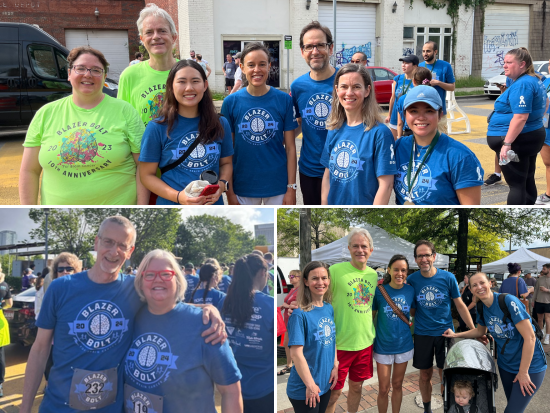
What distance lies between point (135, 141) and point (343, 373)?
5.92 feet

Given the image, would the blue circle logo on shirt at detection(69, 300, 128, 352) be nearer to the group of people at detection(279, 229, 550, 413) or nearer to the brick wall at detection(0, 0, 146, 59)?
the group of people at detection(279, 229, 550, 413)

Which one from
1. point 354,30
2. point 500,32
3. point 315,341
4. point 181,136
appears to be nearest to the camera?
point 315,341

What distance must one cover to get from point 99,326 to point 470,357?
6.04 feet

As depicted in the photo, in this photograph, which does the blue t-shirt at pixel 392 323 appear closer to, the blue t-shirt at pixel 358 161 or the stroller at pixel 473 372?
the stroller at pixel 473 372

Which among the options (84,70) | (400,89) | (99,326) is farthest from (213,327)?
(400,89)

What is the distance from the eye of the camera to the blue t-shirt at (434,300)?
2582mm

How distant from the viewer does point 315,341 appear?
8.02 feet

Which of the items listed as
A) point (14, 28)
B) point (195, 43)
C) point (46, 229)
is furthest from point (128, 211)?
point (195, 43)

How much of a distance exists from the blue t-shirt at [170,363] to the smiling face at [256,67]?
2.01 m

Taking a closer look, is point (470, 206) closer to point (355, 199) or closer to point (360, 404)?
point (355, 199)

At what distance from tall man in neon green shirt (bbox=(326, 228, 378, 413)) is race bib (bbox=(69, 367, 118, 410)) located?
1.08m

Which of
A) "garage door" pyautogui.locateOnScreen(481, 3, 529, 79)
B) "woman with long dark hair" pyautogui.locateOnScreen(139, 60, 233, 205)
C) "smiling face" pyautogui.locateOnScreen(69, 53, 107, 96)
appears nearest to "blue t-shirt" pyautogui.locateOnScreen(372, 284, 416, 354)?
"woman with long dark hair" pyautogui.locateOnScreen(139, 60, 233, 205)

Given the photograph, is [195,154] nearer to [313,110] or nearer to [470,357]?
[313,110]

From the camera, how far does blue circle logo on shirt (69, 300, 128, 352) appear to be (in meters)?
2.23
